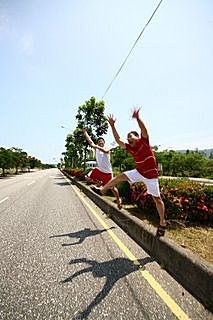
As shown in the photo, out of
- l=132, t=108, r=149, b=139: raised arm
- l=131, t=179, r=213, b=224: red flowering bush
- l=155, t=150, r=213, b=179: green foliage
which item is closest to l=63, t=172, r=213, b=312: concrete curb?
l=131, t=179, r=213, b=224: red flowering bush

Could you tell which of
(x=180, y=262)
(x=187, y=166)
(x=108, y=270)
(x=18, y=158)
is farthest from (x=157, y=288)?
(x=18, y=158)

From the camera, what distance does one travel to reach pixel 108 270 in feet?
13.8

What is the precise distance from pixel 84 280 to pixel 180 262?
3.91 ft

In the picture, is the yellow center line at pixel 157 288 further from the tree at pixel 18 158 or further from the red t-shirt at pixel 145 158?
the tree at pixel 18 158

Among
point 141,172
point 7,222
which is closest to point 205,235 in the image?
point 141,172

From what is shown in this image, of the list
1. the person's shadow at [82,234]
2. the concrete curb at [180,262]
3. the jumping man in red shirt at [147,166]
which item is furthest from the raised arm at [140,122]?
the person's shadow at [82,234]

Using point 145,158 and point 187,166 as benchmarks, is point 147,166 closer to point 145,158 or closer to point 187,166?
point 145,158

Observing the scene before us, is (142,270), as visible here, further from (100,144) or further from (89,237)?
(100,144)

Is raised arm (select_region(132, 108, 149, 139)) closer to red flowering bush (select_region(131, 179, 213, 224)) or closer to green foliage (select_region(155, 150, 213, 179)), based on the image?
red flowering bush (select_region(131, 179, 213, 224))

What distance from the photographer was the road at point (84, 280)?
10.0ft

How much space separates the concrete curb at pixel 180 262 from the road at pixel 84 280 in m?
0.10

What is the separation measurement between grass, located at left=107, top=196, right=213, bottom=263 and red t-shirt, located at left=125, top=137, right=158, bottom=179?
111 cm

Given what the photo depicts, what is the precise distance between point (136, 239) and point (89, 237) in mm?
886

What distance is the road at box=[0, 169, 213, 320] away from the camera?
10.0ft
